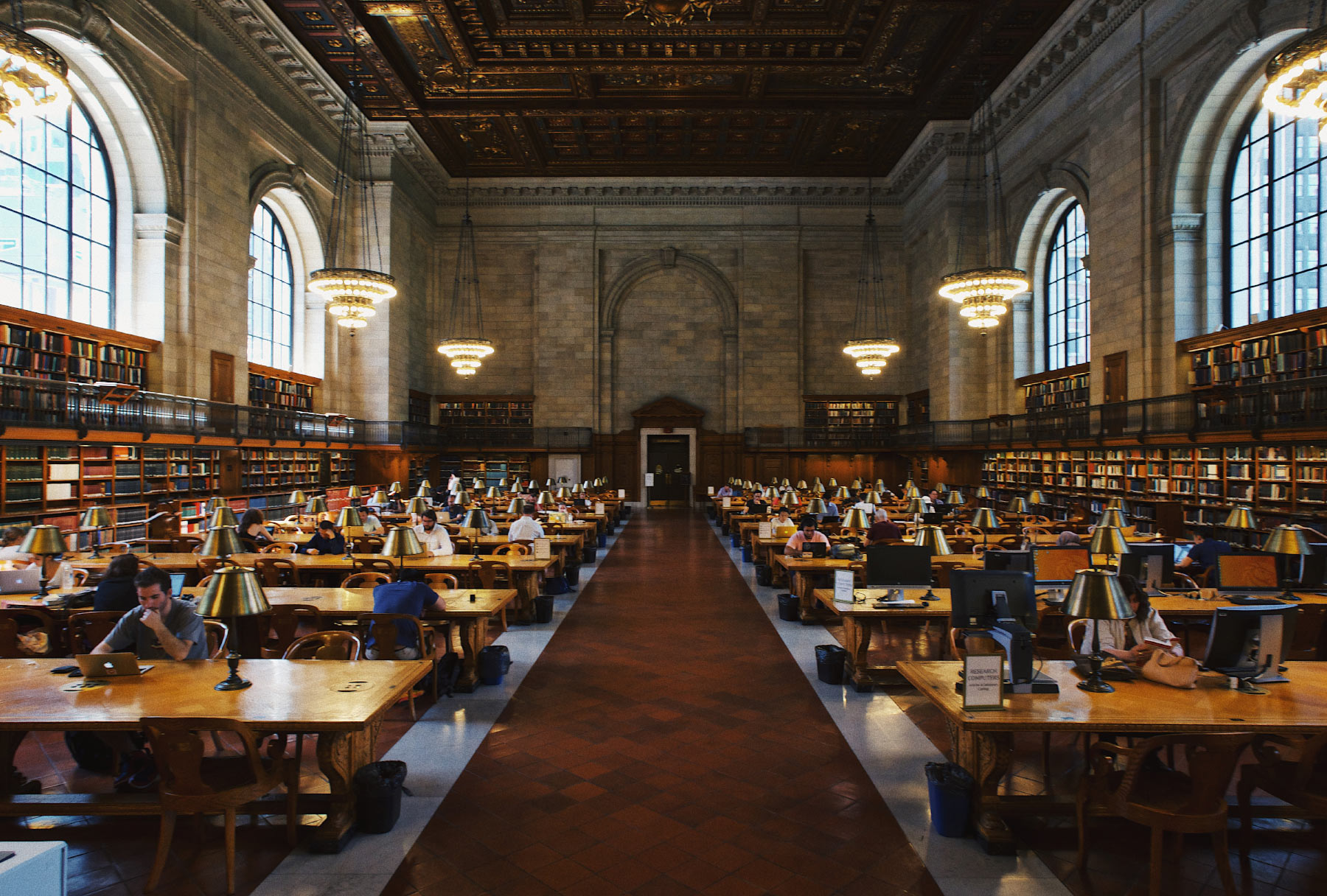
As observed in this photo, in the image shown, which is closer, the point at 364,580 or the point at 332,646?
the point at 332,646

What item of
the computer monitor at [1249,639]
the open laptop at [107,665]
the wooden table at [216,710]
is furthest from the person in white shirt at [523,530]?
the computer monitor at [1249,639]

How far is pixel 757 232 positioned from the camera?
1000 inches

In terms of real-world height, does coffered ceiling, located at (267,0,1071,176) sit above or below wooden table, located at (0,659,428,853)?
above

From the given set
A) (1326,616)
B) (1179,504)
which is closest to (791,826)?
(1326,616)

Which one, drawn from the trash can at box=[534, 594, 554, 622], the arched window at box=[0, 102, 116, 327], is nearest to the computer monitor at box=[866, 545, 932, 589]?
the trash can at box=[534, 594, 554, 622]

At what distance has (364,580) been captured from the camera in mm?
6656

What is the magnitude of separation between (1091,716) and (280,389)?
61.0 feet

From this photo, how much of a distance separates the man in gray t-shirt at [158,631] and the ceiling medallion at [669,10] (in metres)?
14.9

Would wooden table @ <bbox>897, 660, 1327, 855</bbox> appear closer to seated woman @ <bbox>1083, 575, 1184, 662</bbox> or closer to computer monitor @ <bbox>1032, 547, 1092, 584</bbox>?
seated woman @ <bbox>1083, 575, 1184, 662</bbox>

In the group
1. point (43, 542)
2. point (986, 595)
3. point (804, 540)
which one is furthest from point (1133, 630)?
point (43, 542)

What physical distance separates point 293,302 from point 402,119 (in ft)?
19.7

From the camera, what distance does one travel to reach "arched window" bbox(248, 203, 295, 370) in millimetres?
17047

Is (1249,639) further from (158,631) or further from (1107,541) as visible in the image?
(158,631)

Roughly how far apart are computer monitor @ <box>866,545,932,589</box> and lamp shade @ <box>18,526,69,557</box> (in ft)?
20.9
